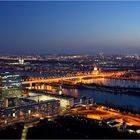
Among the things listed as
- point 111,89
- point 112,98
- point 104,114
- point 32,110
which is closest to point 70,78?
point 111,89

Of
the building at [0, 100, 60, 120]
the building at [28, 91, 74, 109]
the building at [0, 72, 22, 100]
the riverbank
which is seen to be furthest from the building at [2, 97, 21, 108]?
the riverbank

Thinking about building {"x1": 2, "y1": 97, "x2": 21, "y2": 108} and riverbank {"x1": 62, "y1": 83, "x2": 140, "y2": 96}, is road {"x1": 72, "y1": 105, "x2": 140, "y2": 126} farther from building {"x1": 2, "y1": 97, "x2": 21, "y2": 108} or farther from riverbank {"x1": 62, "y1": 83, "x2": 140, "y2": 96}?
riverbank {"x1": 62, "y1": 83, "x2": 140, "y2": 96}

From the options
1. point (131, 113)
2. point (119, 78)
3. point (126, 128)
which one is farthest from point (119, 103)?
point (119, 78)

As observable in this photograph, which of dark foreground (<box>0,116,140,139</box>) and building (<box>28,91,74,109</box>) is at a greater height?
building (<box>28,91,74,109</box>)

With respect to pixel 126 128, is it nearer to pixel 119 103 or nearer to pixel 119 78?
pixel 119 103

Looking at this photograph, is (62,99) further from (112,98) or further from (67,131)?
(67,131)

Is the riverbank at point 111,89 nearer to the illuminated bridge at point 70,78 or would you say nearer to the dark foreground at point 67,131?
the illuminated bridge at point 70,78
